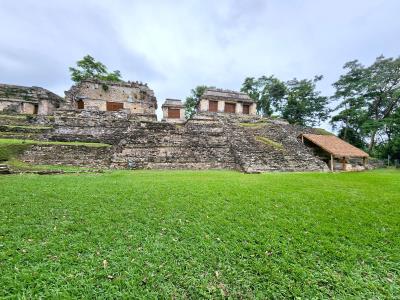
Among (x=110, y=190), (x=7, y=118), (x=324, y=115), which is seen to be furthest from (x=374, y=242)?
(x=324, y=115)

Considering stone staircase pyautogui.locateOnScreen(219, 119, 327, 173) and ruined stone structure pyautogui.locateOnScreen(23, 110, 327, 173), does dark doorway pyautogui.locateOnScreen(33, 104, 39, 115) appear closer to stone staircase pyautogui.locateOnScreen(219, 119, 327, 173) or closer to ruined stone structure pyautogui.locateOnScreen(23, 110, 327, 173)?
ruined stone structure pyautogui.locateOnScreen(23, 110, 327, 173)

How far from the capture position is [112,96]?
19.7m

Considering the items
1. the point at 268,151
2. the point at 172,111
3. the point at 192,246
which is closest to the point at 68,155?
the point at 192,246

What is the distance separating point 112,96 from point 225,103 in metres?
13.5

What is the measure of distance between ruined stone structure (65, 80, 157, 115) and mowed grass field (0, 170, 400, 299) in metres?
16.4

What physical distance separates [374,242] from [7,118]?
63.8 ft

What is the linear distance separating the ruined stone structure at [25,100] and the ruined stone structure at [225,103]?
628 inches

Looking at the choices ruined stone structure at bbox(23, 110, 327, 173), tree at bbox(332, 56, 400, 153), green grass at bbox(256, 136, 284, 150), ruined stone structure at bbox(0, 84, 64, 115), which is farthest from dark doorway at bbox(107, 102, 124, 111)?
tree at bbox(332, 56, 400, 153)

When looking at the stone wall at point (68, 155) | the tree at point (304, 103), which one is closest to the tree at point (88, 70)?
the stone wall at point (68, 155)

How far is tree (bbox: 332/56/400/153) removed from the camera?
2086 centimetres

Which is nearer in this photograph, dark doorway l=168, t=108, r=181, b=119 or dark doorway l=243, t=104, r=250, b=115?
dark doorway l=168, t=108, r=181, b=119

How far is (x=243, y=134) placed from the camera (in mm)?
14617

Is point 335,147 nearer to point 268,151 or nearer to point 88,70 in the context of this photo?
point 268,151

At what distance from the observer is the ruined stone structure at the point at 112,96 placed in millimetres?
18359
